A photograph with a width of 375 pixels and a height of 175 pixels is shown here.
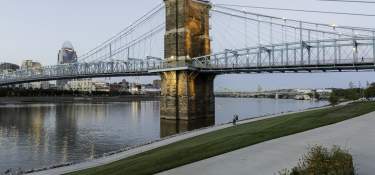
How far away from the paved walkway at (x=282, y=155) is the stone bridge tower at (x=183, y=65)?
5421cm

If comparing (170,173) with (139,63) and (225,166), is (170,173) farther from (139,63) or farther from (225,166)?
(139,63)

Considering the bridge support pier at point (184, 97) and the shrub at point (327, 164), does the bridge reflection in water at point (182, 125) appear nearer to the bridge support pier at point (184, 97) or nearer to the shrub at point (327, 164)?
the bridge support pier at point (184, 97)

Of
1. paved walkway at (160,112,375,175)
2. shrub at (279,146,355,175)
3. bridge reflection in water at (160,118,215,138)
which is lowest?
bridge reflection in water at (160,118,215,138)

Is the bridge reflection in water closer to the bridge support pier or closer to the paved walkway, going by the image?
the bridge support pier

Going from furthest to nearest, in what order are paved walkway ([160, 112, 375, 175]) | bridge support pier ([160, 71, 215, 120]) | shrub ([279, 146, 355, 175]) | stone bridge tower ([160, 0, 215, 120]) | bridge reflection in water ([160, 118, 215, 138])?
stone bridge tower ([160, 0, 215, 120]) < bridge support pier ([160, 71, 215, 120]) < bridge reflection in water ([160, 118, 215, 138]) < paved walkway ([160, 112, 375, 175]) < shrub ([279, 146, 355, 175])

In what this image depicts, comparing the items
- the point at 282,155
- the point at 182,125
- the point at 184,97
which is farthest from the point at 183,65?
the point at 282,155

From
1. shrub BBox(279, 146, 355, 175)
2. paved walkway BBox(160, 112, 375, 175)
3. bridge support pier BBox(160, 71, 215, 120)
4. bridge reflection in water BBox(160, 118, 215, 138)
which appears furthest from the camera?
bridge support pier BBox(160, 71, 215, 120)

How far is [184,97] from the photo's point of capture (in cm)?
7738

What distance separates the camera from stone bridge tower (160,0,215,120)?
77812mm

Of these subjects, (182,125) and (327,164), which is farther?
(182,125)

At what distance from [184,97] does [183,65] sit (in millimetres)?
6241

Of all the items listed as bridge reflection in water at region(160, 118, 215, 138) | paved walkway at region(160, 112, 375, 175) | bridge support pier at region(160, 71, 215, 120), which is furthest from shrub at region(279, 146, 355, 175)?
bridge support pier at region(160, 71, 215, 120)

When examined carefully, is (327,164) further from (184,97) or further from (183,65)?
(183,65)

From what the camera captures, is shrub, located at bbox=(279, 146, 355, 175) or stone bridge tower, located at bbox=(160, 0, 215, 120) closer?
shrub, located at bbox=(279, 146, 355, 175)
